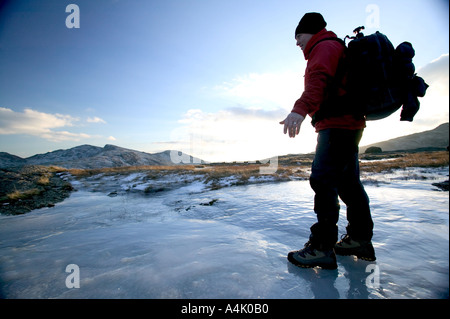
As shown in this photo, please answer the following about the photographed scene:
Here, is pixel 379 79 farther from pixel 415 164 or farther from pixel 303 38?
pixel 415 164

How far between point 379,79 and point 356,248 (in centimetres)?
170

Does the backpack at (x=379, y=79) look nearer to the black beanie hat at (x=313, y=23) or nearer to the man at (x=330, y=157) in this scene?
the man at (x=330, y=157)

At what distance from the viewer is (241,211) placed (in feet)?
13.9

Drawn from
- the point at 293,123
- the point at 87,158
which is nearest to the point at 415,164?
the point at 293,123

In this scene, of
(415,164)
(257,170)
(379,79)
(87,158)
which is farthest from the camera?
(87,158)

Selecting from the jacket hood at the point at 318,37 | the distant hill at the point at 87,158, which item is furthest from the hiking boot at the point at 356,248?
the distant hill at the point at 87,158

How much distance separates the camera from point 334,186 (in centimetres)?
182

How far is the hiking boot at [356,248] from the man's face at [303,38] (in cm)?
230

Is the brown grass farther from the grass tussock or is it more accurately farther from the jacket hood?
the jacket hood

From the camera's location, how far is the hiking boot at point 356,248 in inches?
72.0

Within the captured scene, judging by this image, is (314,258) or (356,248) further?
(356,248)
